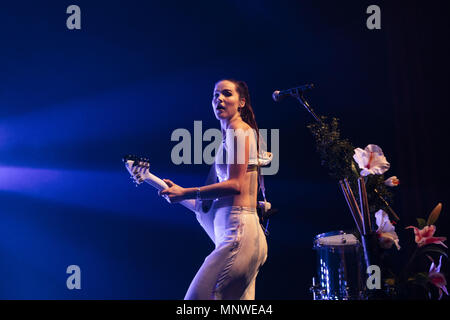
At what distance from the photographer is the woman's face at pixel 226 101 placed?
2287 mm

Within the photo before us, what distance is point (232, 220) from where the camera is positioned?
80.0 inches

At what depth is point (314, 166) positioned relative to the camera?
409cm

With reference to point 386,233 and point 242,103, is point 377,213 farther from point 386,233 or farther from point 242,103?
point 242,103

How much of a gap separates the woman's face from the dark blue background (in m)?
1.84

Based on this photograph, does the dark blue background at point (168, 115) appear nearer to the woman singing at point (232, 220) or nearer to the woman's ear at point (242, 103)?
the woman's ear at point (242, 103)

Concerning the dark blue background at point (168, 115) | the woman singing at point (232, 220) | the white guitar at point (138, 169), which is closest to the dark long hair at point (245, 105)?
the woman singing at point (232, 220)

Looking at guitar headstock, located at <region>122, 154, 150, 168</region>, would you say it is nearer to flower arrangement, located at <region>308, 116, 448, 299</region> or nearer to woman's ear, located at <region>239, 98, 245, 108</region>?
woman's ear, located at <region>239, 98, 245, 108</region>

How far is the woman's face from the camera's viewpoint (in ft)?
7.50

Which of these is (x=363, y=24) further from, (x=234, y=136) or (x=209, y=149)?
(x=234, y=136)

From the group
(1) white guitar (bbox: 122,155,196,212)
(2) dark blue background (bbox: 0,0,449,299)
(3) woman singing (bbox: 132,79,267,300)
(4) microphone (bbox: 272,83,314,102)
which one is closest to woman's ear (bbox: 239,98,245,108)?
(3) woman singing (bbox: 132,79,267,300)

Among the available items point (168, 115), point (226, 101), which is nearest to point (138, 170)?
point (226, 101)

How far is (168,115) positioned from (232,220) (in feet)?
8.06

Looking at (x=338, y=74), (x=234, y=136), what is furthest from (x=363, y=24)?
(x=234, y=136)

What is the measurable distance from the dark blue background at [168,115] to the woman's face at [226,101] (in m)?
1.84
